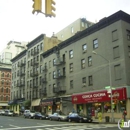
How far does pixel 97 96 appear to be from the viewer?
1373 inches

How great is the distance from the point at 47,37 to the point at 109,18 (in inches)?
998

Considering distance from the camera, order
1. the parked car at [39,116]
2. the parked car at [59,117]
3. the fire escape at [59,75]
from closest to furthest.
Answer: the parked car at [59,117]
the parked car at [39,116]
the fire escape at [59,75]

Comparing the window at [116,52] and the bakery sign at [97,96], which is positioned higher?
the window at [116,52]

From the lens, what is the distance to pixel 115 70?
3325cm

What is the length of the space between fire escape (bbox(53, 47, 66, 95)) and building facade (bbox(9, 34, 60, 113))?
792 cm

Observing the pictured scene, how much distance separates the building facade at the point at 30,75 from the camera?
2217 inches

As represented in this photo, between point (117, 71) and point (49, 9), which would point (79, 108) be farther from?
point (49, 9)

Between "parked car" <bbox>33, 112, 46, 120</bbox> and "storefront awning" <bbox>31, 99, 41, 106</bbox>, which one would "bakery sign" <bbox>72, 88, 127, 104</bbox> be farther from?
"storefront awning" <bbox>31, 99, 41, 106</bbox>

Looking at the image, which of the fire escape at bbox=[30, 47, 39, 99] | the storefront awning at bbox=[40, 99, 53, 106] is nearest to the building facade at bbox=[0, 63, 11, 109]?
the fire escape at bbox=[30, 47, 39, 99]

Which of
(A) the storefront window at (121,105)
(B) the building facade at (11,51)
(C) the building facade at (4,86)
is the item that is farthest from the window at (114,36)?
(B) the building facade at (11,51)

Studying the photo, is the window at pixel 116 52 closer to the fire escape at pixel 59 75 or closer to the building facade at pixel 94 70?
the building facade at pixel 94 70

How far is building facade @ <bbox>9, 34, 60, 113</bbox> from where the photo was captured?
5631 centimetres

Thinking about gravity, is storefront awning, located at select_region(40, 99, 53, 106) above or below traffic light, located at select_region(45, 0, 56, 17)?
below

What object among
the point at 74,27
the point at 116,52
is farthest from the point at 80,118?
the point at 74,27
